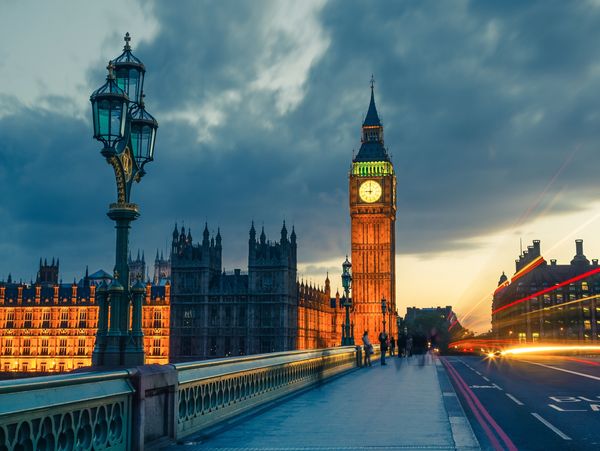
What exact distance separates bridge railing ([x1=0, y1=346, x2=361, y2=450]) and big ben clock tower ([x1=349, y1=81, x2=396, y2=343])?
433ft

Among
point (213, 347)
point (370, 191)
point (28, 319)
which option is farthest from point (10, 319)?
point (370, 191)

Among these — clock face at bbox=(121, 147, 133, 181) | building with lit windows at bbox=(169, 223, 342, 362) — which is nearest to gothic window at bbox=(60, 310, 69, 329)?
building with lit windows at bbox=(169, 223, 342, 362)

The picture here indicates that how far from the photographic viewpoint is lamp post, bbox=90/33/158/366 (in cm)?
1318

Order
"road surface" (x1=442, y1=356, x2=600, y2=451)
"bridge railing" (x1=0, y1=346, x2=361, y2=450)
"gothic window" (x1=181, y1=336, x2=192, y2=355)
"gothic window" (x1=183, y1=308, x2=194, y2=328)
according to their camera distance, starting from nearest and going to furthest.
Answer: "bridge railing" (x1=0, y1=346, x2=361, y2=450), "road surface" (x1=442, y1=356, x2=600, y2=451), "gothic window" (x1=181, y1=336, x2=192, y2=355), "gothic window" (x1=183, y1=308, x2=194, y2=328)

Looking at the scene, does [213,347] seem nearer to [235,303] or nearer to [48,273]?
[235,303]

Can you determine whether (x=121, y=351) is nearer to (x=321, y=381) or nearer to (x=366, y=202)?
(x=321, y=381)

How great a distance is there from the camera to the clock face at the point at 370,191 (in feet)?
500

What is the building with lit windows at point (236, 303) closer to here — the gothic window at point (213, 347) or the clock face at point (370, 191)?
the gothic window at point (213, 347)

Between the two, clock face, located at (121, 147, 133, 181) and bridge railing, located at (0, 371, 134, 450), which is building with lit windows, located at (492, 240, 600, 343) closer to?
clock face, located at (121, 147, 133, 181)

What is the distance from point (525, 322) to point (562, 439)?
167 metres

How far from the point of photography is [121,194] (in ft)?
47.2

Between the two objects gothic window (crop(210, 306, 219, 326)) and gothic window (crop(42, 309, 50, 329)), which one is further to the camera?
gothic window (crop(42, 309, 50, 329))

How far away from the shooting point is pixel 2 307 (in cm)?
15812

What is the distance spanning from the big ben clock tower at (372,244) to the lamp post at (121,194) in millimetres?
133105
